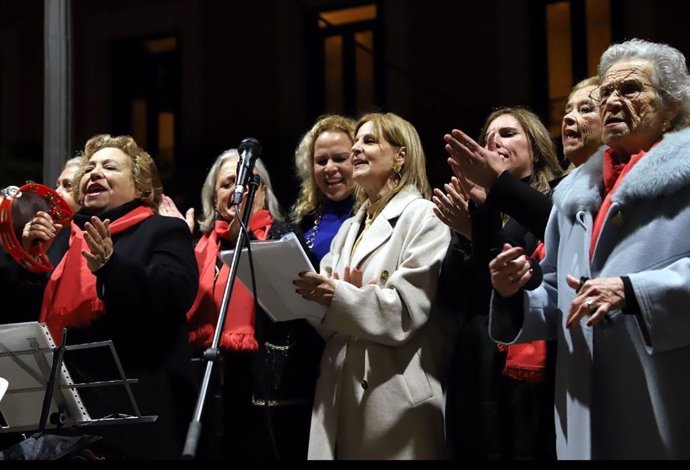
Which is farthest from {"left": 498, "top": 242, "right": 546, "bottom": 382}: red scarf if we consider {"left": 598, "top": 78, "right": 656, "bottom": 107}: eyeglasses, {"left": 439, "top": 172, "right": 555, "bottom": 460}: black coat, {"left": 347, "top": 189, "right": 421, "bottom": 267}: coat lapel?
{"left": 347, "top": 189, "right": 421, "bottom": 267}: coat lapel

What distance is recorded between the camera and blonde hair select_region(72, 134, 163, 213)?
16.1 feet

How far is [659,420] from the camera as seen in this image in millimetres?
3070

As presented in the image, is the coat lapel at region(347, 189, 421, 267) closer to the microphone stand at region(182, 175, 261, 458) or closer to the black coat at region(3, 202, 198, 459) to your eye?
the microphone stand at region(182, 175, 261, 458)

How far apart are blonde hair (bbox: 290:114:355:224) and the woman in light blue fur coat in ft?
5.07

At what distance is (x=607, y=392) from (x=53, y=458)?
1.75m

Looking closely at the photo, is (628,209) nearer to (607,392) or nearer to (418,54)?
(607,392)

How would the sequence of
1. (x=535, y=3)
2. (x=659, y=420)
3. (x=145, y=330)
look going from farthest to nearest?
(x=535, y=3), (x=145, y=330), (x=659, y=420)

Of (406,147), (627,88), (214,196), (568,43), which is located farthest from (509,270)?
(568,43)

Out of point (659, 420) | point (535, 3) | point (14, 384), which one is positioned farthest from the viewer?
point (535, 3)

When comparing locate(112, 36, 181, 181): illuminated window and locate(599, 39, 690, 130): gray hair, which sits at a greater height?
locate(112, 36, 181, 181): illuminated window

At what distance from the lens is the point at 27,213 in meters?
4.65

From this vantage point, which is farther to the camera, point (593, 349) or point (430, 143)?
point (430, 143)

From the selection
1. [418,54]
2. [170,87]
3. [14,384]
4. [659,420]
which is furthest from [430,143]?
[659,420]

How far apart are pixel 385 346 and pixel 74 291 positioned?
51.3 inches
